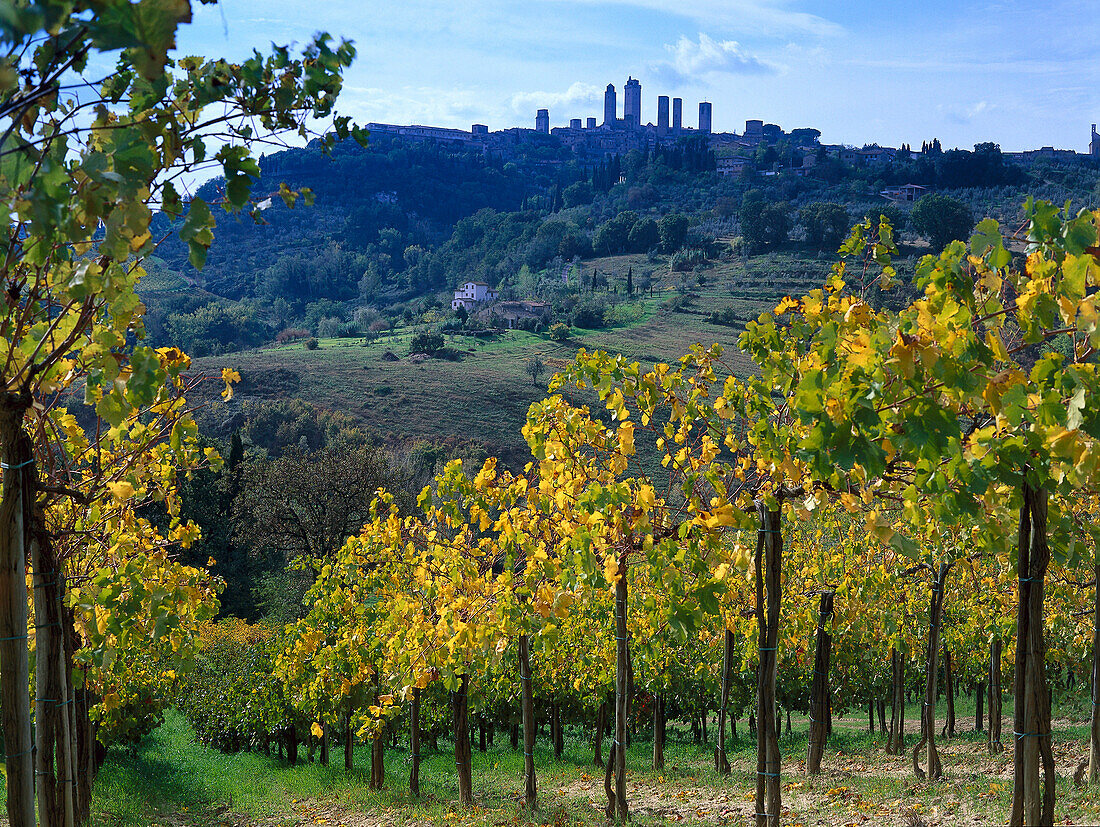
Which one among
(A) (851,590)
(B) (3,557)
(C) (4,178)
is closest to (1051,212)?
(C) (4,178)

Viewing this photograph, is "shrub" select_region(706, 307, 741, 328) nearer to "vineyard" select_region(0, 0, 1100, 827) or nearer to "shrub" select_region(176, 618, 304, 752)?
"shrub" select_region(176, 618, 304, 752)

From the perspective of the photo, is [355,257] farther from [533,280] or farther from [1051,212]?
[1051,212]

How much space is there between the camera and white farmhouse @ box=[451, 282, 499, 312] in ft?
279

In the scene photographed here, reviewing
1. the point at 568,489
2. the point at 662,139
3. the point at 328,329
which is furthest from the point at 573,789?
the point at 662,139

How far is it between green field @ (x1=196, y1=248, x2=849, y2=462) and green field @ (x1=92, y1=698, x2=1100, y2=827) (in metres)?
26.1

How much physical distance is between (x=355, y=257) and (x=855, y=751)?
93195mm

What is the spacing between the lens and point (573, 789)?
34.4ft

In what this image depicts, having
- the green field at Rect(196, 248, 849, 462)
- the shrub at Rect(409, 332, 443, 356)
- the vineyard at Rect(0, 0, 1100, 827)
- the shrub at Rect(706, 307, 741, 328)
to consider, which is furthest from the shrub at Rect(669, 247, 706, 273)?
the vineyard at Rect(0, 0, 1100, 827)

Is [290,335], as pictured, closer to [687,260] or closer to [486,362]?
[486,362]

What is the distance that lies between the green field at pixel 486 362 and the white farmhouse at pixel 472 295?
39.6ft

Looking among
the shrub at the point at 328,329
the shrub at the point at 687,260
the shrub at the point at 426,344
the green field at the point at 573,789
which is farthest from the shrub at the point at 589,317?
the green field at the point at 573,789

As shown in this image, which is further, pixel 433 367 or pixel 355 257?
pixel 355 257

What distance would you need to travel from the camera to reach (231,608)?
2638cm

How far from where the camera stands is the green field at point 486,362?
1902 inches
